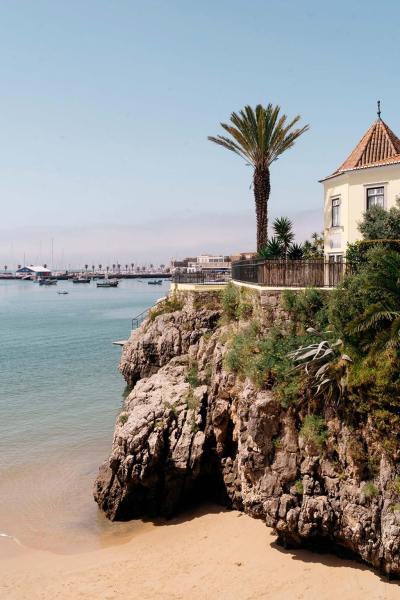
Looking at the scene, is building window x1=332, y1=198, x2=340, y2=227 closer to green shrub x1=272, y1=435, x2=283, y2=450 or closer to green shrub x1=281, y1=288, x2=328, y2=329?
green shrub x1=281, y1=288, x2=328, y2=329

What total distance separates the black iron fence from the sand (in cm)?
848

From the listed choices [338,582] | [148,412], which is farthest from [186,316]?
[338,582]

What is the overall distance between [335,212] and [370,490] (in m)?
14.4

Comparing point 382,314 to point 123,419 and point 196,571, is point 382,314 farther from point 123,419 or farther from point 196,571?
point 123,419

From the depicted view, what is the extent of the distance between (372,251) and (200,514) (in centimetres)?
1033

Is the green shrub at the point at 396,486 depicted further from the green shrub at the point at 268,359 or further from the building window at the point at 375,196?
the building window at the point at 375,196

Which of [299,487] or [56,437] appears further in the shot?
[56,437]

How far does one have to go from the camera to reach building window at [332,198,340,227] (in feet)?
83.0

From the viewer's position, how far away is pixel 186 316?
2952 centimetres

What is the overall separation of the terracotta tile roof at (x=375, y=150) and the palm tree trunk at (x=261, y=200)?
690 centimetres

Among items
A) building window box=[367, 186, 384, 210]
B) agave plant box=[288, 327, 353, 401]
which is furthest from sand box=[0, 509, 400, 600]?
building window box=[367, 186, 384, 210]

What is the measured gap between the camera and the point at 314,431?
15.7 meters

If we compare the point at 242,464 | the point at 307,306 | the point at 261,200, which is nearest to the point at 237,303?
the point at 307,306

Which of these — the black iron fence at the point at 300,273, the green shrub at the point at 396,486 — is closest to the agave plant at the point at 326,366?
the green shrub at the point at 396,486
